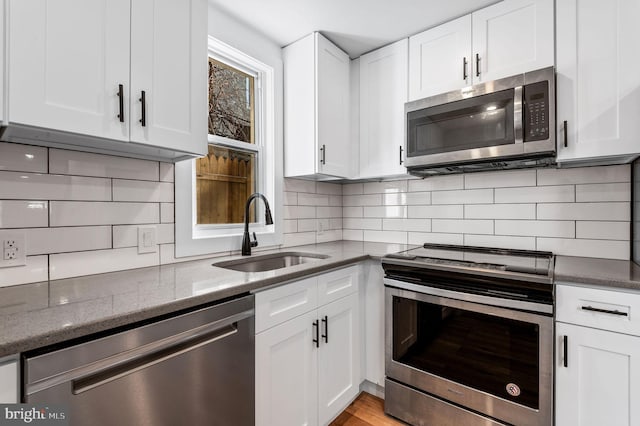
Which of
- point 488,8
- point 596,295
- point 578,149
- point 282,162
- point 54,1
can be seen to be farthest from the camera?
point 282,162

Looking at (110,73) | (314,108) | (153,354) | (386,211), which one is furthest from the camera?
(386,211)

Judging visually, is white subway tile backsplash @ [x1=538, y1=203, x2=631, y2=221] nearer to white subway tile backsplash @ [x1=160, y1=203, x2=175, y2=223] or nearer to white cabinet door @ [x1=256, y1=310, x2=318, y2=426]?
white cabinet door @ [x1=256, y1=310, x2=318, y2=426]

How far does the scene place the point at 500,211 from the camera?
6.57 ft

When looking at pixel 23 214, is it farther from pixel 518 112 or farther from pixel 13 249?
pixel 518 112

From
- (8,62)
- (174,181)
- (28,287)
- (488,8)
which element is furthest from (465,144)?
(28,287)

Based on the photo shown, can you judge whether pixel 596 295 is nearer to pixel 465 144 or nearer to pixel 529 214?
pixel 529 214

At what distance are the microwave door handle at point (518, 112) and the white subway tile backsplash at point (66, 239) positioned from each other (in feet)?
Answer: 6.78

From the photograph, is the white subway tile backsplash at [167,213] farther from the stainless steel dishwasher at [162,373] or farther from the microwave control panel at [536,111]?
the microwave control panel at [536,111]

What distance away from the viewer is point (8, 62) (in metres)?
0.88

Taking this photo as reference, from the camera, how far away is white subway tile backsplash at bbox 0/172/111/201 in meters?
1.13

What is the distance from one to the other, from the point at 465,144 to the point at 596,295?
0.95 metres

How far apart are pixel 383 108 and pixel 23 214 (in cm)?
207

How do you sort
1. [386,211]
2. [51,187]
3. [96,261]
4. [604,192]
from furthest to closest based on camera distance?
[386,211]
[604,192]
[96,261]
[51,187]

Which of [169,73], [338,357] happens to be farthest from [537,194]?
[169,73]
